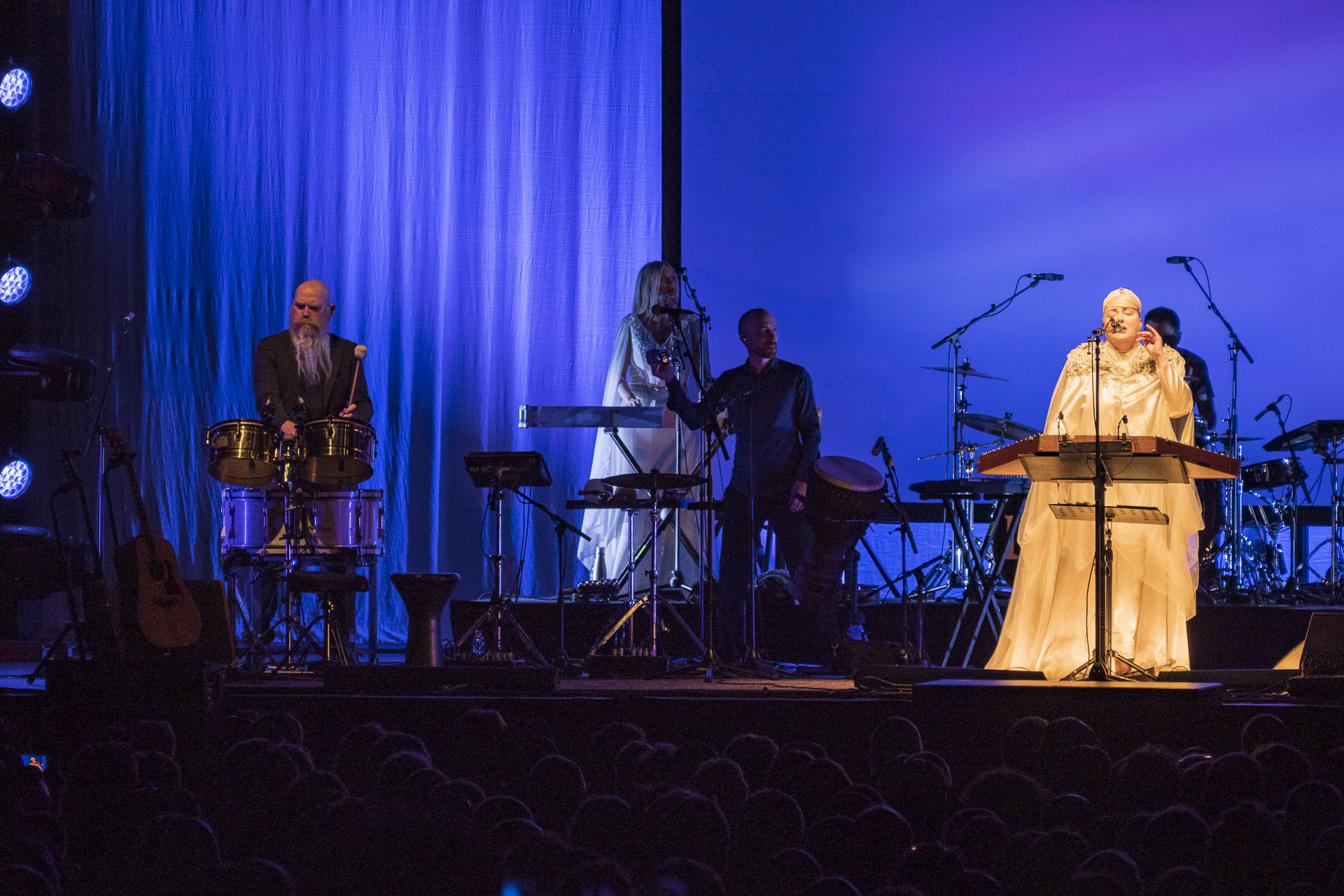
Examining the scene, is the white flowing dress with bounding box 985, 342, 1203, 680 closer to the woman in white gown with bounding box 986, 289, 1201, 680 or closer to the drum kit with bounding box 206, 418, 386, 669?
the woman in white gown with bounding box 986, 289, 1201, 680

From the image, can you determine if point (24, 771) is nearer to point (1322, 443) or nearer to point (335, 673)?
point (335, 673)

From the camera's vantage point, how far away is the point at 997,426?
24.7ft

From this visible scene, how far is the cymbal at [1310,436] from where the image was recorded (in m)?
8.38

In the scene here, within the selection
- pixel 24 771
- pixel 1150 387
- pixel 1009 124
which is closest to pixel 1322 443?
pixel 1009 124

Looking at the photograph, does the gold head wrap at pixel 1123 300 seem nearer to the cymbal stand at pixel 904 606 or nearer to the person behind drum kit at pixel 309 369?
the cymbal stand at pixel 904 606

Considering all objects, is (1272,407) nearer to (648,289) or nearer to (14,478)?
(648,289)

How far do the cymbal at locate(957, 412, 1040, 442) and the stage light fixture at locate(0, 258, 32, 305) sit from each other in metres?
5.61

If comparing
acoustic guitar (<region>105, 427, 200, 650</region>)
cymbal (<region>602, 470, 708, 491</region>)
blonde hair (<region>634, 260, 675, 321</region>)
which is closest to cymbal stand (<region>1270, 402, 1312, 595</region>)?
cymbal (<region>602, 470, 708, 491</region>)

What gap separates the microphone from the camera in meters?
9.14

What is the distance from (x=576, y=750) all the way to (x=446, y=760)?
1.54 ft

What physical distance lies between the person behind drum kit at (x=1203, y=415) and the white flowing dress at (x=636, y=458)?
308 centimetres

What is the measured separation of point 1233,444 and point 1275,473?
14.7 inches

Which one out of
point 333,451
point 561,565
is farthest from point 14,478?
point 561,565

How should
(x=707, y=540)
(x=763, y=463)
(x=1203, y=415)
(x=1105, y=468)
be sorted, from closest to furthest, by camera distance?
1. (x=1105, y=468)
2. (x=707, y=540)
3. (x=763, y=463)
4. (x=1203, y=415)
